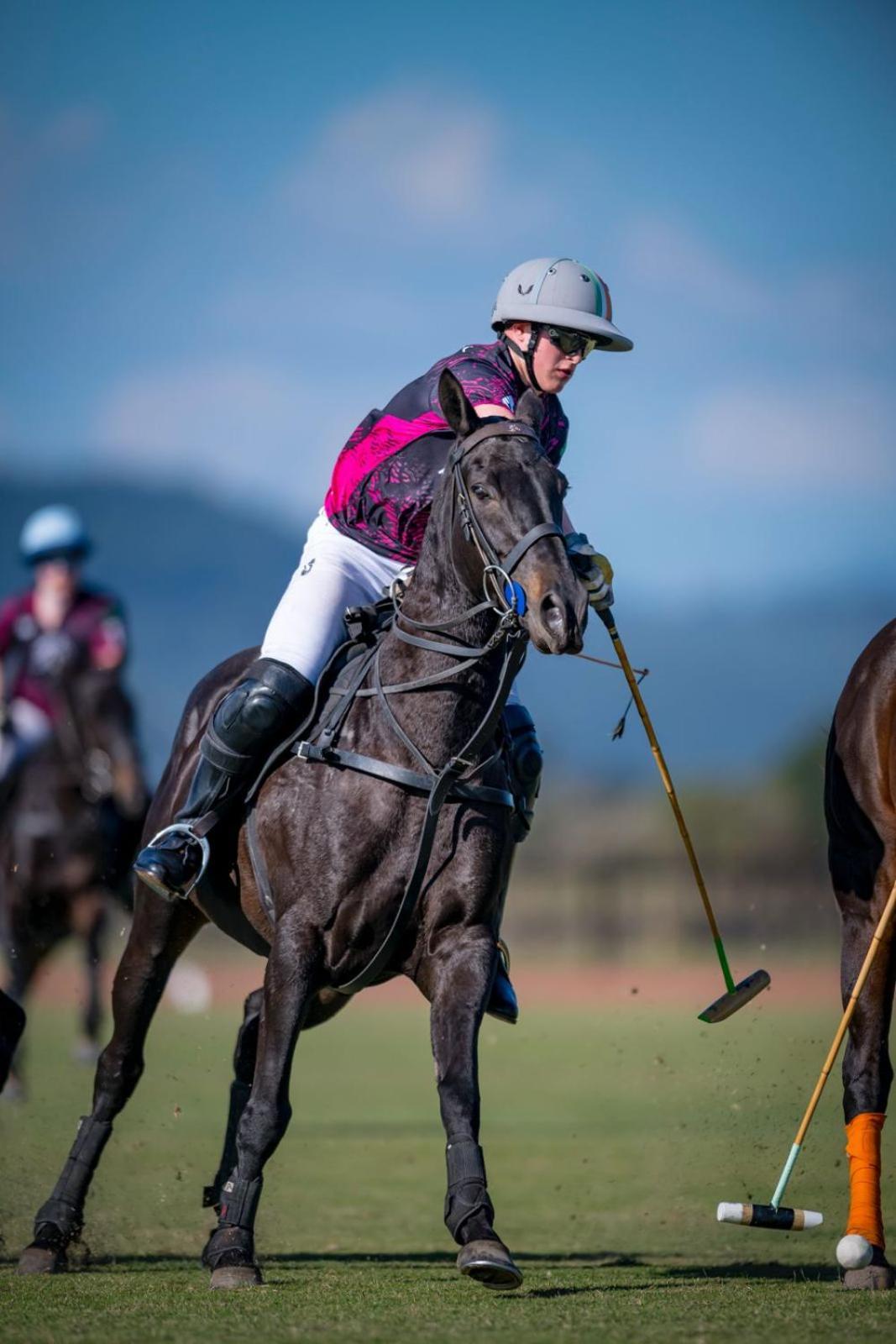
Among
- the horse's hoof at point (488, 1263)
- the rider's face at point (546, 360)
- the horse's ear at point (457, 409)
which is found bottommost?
the horse's hoof at point (488, 1263)

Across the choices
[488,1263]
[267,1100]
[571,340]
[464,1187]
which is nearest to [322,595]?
[571,340]

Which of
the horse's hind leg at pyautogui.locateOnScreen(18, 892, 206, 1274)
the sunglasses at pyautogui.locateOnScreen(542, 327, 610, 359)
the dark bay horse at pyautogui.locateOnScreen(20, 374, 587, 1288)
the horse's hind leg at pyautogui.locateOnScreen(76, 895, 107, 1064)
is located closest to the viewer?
the dark bay horse at pyautogui.locateOnScreen(20, 374, 587, 1288)

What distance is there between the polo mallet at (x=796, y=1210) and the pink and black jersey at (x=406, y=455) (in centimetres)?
212

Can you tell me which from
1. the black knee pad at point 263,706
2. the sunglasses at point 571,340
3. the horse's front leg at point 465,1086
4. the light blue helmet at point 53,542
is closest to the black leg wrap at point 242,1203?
the horse's front leg at point 465,1086

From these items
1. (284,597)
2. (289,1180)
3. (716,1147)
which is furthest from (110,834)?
(284,597)

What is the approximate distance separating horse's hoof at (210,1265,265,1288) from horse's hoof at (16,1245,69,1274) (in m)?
1.02

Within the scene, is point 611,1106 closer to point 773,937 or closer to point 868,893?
point 868,893

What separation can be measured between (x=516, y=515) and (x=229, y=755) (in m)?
1.47

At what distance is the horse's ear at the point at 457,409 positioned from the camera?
580 centimetres

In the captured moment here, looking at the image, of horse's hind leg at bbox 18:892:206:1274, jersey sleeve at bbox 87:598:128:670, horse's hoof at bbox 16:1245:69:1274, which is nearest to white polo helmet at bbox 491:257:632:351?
horse's hind leg at bbox 18:892:206:1274

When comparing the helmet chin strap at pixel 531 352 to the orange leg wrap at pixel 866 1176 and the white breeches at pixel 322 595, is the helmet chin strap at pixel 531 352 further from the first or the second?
the orange leg wrap at pixel 866 1176

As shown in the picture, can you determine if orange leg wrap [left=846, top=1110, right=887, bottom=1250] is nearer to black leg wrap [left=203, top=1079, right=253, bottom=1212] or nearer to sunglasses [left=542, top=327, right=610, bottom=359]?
black leg wrap [left=203, top=1079, right=253, bottom=1212]

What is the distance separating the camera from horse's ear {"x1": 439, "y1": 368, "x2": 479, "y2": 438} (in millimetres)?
5805

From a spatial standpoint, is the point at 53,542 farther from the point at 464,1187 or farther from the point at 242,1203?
the point at 464,1187
